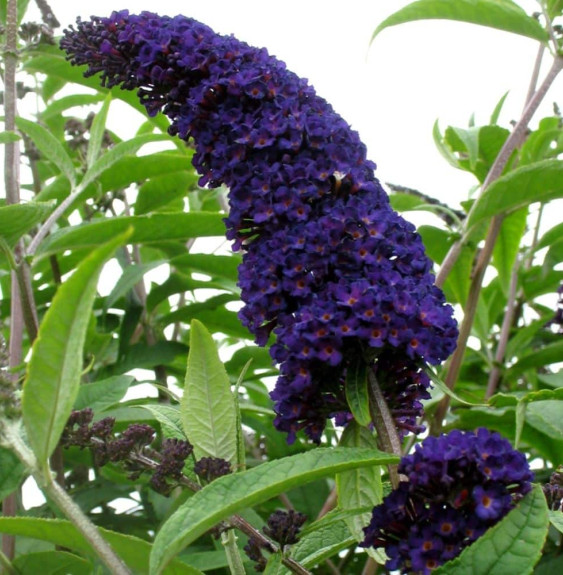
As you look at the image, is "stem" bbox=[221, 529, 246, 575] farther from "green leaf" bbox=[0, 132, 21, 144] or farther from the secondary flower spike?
"green leaf" bbox=[0, 132, 21, 144]

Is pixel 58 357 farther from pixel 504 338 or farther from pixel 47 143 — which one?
pixel 504 338

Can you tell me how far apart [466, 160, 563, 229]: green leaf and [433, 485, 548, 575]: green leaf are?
882mm

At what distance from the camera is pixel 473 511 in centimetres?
92

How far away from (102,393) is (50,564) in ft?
1.13

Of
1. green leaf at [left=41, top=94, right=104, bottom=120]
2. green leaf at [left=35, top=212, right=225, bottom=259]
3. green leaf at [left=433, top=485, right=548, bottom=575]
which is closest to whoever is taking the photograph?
green leaf at [left=433, top=485, right=548, bottom=575]

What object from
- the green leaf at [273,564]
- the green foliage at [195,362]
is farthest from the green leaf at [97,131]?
the green leaf at [273,564]

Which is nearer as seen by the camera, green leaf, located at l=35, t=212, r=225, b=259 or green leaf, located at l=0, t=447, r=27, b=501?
green leaf, located at l=0, t=447, r=27, b=501

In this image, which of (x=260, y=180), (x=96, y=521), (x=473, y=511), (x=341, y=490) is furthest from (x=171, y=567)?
(x=96, y=521)

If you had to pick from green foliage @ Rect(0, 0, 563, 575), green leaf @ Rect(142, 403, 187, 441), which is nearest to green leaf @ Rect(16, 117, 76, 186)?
green foliage @ Rect(0, 0, 563, 575)

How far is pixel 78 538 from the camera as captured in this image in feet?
3.45

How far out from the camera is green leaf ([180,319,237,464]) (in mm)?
1103

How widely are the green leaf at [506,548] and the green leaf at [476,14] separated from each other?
45.3 inches

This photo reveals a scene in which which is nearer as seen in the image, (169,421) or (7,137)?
(169,421)

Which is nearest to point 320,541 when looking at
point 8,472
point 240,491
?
point 240,491
